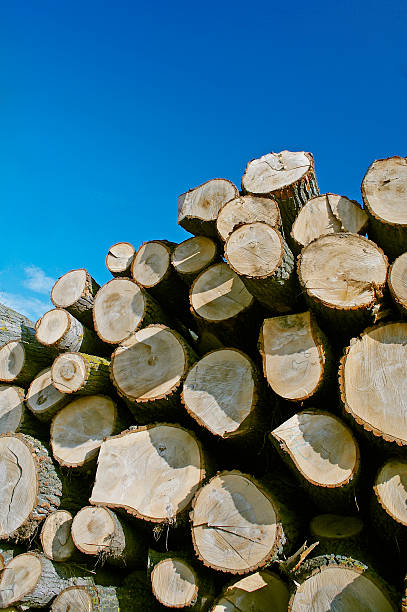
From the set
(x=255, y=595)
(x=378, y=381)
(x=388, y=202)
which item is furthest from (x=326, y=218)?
(x=255, y=595)

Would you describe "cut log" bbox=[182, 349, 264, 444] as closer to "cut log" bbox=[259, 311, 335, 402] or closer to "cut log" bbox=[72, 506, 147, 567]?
"cut log" bbox=[259, 311, 335, 402]

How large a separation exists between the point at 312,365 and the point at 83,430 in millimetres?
1825

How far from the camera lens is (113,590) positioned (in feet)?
8.95

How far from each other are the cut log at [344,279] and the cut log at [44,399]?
82.6 inches

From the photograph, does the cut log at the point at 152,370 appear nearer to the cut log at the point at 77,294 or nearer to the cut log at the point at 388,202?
the cut log at the point at 77,294

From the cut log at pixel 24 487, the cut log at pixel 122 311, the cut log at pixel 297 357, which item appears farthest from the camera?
the cut log at pixel 122 311

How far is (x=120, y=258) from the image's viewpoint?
14.1ft

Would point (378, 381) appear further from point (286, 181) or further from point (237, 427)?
point (286, 181)

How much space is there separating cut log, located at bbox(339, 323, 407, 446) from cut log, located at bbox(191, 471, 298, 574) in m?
0.69

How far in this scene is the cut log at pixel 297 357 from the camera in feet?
7.82

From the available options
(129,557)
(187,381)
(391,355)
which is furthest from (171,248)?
(129,557)

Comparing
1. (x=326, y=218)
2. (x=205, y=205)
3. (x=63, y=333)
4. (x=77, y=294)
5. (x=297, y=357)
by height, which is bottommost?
(x=63, y=333)

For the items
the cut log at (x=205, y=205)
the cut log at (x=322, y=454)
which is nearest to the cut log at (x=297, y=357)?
the cut log at (x=322, y=454)

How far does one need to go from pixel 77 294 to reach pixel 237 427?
6.86ft
